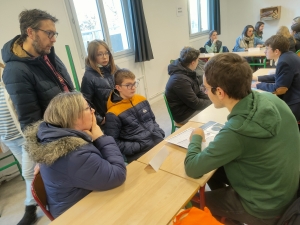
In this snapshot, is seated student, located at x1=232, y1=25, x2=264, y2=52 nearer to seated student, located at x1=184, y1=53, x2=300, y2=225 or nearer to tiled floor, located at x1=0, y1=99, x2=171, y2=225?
seated student, located at x1=184, y1=53, x2=300, y2=225

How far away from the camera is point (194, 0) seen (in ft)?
18.6

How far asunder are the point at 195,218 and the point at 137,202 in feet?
0.86

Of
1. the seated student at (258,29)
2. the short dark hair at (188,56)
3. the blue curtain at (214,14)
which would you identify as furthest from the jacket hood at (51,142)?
the blue curtain at (214,14)

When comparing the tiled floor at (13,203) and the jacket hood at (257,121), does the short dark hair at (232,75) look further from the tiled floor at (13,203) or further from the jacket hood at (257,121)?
the tiled floor at (13,203)

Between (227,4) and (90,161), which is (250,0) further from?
(90,161)

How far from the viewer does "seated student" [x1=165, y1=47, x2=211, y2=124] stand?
2143 millimetres

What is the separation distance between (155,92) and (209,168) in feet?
11.3

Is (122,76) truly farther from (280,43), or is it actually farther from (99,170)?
(280,43)

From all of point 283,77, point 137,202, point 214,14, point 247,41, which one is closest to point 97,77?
point 137,202

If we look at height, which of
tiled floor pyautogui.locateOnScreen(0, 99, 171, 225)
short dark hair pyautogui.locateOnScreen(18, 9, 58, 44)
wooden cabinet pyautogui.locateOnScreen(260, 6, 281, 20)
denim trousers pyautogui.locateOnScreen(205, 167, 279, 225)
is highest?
short dark hair pyautogui.locateOnScreen(18, 9, 58, 44)

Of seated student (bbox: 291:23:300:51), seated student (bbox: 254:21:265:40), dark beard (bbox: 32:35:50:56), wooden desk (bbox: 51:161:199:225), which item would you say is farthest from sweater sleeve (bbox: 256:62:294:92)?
seated student (bbox: 254:21:265:40)

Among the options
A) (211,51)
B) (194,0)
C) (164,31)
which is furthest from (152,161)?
(194,0)

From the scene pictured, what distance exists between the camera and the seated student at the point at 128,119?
1.65m

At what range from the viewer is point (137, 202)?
3.19 ft
